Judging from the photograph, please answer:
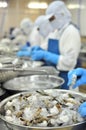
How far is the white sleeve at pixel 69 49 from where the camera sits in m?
2.09

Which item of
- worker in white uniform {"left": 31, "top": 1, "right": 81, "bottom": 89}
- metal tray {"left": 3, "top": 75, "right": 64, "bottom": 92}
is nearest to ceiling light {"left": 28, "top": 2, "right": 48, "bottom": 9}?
worker in white uniform {"left": 31, "top": 1, "right": 81, "bottom": 89}

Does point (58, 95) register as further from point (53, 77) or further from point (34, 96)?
point (53, 77)

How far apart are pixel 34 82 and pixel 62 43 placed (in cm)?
86

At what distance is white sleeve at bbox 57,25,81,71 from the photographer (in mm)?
2086

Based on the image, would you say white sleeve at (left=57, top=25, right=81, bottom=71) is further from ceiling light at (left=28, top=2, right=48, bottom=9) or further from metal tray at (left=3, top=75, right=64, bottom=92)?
ceiling light at (left=28, top=2, right=48, bottom=9)

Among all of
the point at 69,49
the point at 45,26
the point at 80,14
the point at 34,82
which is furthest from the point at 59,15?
the point at 80,14

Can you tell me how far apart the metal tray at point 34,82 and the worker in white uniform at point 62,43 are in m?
0.56

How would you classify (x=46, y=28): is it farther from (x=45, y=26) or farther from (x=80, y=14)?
(x=80, y=14)

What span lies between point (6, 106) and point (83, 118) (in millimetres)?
317

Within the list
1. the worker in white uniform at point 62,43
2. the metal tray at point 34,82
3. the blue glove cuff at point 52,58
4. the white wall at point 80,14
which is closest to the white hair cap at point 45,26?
the worker in white uniform at point 62,43

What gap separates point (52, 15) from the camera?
2211 millimetres

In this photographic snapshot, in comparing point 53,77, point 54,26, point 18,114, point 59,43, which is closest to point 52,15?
point 54,26

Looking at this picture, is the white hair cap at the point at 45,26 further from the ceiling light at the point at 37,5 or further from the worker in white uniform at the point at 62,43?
the ceiling light at the point at 37,5

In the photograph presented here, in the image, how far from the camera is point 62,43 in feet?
7.16
